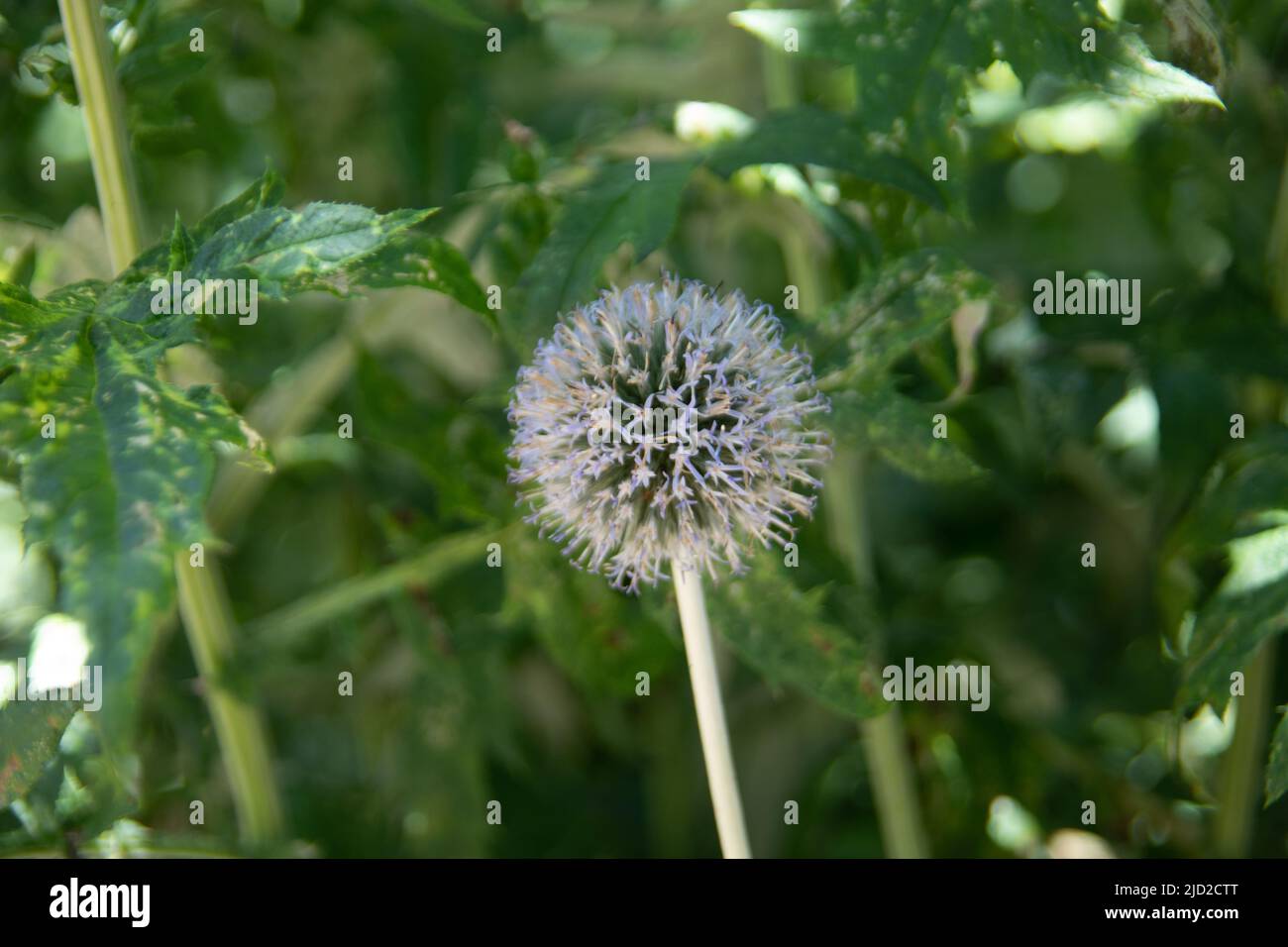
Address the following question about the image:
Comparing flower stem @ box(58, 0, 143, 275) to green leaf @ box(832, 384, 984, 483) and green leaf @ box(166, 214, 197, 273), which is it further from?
green leaf @ box(832, 384, 984, 483)

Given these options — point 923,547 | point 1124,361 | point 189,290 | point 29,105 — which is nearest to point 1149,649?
point 923,547

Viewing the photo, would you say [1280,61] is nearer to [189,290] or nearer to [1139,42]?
[1139,42]

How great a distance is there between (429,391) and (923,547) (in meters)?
0.85

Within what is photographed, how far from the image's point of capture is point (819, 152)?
1014mm

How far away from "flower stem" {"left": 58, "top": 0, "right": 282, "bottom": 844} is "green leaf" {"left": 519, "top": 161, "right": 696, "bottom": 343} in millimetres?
370

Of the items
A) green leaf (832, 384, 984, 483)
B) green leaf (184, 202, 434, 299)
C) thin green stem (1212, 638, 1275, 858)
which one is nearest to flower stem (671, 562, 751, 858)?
green leaf (832, 384, 984, 483)

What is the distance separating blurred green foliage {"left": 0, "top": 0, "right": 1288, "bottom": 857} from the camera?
99cm

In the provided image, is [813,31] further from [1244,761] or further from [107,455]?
[1244,761]

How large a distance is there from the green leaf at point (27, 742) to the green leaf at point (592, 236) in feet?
1.59

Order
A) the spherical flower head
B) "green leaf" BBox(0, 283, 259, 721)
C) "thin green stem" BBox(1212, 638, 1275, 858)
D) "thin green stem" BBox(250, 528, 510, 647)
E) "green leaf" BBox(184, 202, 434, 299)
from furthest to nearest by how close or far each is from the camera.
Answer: "thin green stem" BBox(1212, 638, 1275, 858) < "thin green stem" BBox(250, 528, 510, 647) < the spherical flower head < "green leaf" BBox(184, 202, 434, 299) < "green leaf" BBox(0, 283, 259, 721)

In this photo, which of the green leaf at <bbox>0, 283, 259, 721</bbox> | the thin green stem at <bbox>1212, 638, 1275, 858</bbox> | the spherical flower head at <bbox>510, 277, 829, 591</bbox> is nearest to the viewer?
the green leaf at <bbox>0, 283, 259, 721</bbox>

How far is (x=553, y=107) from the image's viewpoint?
1.77 m

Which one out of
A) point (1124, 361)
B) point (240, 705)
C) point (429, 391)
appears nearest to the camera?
point (240, 705)

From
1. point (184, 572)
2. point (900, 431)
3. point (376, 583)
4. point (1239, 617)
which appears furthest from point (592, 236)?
point (1239, 617)
